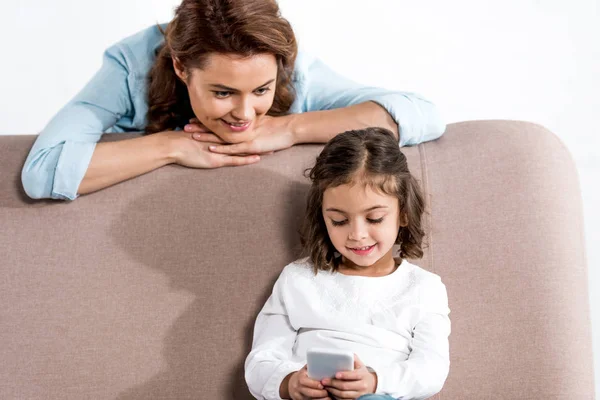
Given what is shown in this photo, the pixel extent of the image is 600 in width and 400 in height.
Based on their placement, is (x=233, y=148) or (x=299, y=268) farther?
(x=233, y=148)

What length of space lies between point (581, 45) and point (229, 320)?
170 centimetres

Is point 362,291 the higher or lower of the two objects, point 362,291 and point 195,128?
the lower

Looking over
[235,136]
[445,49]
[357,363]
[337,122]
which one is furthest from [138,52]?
[445,49]

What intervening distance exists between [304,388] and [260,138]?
0.72m

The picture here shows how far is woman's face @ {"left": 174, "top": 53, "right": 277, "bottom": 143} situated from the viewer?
2.09 metres

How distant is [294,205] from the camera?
88.5 inches

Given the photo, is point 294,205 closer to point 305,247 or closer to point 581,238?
point 305,247

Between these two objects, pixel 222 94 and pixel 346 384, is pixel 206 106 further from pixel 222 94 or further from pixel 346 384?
pixel 346 384

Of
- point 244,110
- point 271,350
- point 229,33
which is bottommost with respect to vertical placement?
point 271,350

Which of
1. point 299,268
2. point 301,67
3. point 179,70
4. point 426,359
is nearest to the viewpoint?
point 426,359

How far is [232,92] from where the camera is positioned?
7.07 feet

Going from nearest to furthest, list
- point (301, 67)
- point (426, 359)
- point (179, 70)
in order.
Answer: point (426, 359), point (179, 70), point (301, 67)

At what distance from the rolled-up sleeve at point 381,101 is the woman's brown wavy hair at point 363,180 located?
0.18 meters

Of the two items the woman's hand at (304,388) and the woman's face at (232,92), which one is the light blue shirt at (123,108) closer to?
the woman's face at (232,92)
